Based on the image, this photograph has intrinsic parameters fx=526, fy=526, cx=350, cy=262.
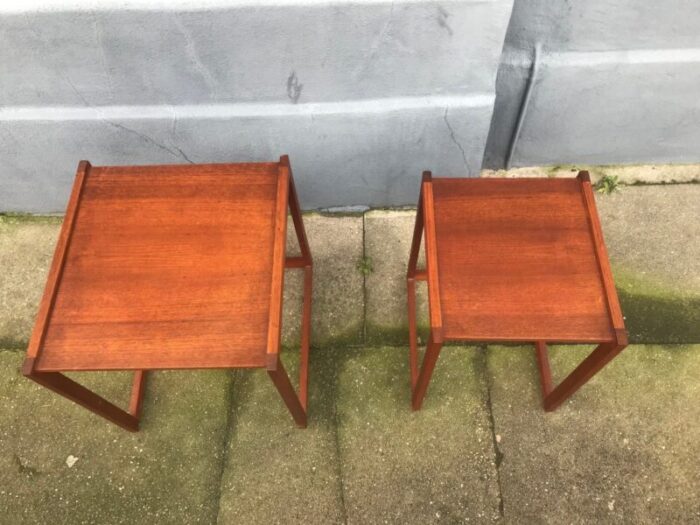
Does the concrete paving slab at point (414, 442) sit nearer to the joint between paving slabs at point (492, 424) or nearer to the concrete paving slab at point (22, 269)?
the joint between paving slabs at point (492, 424)

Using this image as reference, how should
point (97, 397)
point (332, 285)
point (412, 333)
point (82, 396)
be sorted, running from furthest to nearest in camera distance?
point (332, 285), point (412, 333), point (97, 397), point (82, 396)

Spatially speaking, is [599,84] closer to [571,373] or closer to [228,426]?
[571,373]

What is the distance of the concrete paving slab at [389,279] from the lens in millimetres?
2520

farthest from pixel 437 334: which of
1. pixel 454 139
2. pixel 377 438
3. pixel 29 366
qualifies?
pixel 29 366

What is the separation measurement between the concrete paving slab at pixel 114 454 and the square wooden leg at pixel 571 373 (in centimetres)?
142

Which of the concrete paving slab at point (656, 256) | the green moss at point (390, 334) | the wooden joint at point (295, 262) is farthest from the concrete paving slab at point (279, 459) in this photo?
the concrete paving slab at point (656, 256)

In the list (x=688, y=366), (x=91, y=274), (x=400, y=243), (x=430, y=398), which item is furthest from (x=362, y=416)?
(x=688, y=366)

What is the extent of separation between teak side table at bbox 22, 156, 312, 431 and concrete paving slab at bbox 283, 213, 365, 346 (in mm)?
552

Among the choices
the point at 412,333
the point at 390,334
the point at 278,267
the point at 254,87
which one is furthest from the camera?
the point at 390,334

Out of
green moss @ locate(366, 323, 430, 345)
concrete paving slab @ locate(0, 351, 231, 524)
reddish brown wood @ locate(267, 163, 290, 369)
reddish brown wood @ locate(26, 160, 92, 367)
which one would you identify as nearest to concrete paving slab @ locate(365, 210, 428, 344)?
green moss @ locate(366, 323, 430, 345)

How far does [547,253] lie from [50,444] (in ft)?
7.29

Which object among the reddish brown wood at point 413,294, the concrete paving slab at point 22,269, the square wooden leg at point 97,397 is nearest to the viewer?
the square wooden leg at point 97,397

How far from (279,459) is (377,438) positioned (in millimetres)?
430

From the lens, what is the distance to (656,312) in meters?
2.52
